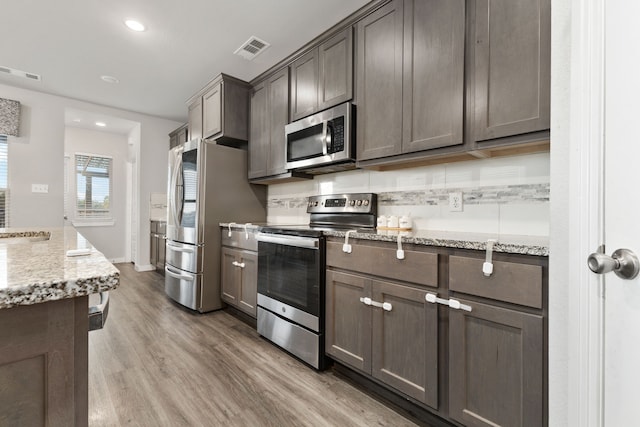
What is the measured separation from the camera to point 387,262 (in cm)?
150

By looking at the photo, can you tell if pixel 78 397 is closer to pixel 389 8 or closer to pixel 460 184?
pixel 460 184

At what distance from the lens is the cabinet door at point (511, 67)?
49.1 inches

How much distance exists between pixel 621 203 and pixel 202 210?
2.87 metres

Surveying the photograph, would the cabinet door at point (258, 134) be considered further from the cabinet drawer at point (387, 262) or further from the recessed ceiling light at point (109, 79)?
the recessed ceiling light at point (109, 79)

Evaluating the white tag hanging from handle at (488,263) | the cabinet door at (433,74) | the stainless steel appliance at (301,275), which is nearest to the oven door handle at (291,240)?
the stainless steel appliance at (301,275)

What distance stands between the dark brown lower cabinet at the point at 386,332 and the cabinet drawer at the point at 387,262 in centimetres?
5

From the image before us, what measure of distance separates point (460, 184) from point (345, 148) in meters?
0.78

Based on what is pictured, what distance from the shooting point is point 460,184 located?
1.79 metres

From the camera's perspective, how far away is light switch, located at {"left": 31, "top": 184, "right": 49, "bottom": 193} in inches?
154

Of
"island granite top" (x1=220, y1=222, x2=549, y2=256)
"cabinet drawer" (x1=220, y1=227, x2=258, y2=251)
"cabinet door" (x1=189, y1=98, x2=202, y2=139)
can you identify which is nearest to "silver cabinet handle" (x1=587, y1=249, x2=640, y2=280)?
"island granite top" (x1=220, y1=222, x2=549, y2=256)

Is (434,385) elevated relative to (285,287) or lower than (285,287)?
lower

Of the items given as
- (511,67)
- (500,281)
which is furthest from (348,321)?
(511,67)

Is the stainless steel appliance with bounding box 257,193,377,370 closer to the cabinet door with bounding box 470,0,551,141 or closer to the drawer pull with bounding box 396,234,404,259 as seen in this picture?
the drawer pull with bounding box 396,234,404,259

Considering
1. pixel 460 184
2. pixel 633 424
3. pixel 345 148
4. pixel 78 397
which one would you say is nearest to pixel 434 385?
pixel 633 424
